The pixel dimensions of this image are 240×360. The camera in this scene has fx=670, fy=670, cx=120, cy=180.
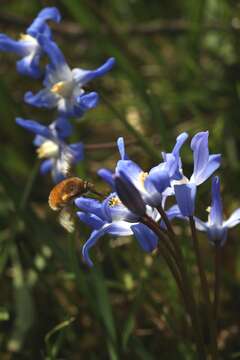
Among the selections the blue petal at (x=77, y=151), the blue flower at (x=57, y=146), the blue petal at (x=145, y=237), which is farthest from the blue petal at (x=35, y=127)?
the blue petal at (x=145, y=237)

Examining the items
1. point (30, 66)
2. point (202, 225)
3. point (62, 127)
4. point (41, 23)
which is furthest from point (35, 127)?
point (202, 225)

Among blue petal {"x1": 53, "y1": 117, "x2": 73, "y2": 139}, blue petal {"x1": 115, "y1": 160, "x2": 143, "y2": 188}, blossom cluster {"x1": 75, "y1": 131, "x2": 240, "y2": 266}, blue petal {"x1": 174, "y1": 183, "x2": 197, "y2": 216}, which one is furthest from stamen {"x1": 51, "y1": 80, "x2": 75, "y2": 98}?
blue petal {"x1": 174, "y1": 183, "x2": 197, "y2": 216}

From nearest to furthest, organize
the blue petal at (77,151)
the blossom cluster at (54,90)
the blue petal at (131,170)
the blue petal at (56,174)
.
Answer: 1. the blue petal at (131,170)
2. the blossom cluster at (54,90)
3. the blue petal at (77,151)
4. the blue petal at (56,174)

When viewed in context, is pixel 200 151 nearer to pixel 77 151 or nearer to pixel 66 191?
pixel 66 191

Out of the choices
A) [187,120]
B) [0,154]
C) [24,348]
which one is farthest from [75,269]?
[187,120]

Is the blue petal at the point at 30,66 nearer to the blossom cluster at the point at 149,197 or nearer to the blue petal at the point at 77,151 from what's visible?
the blue petal at the point at 77,151

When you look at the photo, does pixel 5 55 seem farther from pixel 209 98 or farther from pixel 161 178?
pixel 161 178
